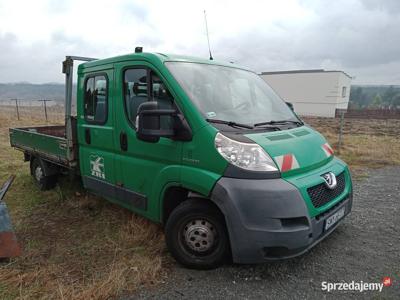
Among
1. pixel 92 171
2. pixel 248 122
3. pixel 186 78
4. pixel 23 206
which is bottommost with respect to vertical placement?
pixel 23 206

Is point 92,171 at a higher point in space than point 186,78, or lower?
lower

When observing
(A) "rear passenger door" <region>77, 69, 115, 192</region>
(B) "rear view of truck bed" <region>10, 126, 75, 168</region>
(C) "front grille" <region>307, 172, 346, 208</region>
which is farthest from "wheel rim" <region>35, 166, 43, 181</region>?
(C) "front grille" <region>307, 172, 346, 208</region>

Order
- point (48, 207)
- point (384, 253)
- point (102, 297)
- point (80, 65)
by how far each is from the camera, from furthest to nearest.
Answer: point (48, 207)
point (80, 65)
point (384, 253)
point (102, 297)

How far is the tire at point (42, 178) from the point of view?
5.41 metres

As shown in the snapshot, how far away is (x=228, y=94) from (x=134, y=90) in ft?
3.45

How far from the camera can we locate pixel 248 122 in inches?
116

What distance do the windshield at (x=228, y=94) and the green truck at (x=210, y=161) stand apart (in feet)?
0.05

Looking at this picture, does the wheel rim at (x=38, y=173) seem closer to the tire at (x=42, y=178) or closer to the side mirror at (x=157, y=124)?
the tire at (x=42, y=178)

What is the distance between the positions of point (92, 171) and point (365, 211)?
403 centimetres

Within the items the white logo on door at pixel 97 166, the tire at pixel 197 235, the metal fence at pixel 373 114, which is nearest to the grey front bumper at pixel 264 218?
the tire at pixel 197 235

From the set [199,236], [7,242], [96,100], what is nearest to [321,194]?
[199,236]

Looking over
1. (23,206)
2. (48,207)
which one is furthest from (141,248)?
(23,206)

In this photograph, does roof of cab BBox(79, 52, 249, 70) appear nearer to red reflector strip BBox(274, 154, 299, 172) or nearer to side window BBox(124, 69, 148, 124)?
side window BBox(124, 69, 148, 124)

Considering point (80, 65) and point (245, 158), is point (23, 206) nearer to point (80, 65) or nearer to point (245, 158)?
point (80, 65)
